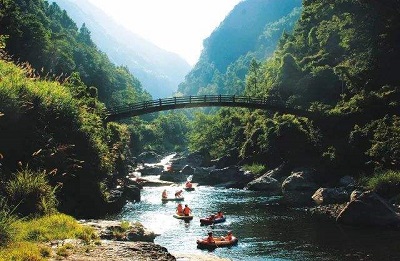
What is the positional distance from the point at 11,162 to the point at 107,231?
654 cm

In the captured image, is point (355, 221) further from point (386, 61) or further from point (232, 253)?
point (386, 61)

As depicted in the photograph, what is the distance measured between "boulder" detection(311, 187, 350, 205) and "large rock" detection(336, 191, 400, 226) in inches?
304

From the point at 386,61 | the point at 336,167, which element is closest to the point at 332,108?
the point at 386,61

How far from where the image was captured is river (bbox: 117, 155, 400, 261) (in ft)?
70.1

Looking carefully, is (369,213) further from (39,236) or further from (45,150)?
(39,236)

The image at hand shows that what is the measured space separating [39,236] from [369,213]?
72.8ft

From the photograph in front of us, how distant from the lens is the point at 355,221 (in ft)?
89.7

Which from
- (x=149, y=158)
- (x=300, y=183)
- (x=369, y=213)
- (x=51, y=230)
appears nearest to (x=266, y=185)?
(x=300, y=183)

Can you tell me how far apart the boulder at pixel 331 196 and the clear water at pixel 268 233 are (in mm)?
4214

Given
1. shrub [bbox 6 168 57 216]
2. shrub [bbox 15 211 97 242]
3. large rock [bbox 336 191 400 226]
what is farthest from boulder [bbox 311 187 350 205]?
shrub [bbox 15 211 97 242]

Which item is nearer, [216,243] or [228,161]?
[216,243]

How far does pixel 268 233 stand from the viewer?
87.0ft

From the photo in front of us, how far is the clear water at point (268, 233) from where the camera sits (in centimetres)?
2136

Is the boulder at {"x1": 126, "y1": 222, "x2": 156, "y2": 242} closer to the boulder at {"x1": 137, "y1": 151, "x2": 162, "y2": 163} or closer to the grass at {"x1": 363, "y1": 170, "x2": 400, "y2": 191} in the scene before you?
the grass at {"x1": 363, "y1": 170, "x2": 400, "y2": 191}
